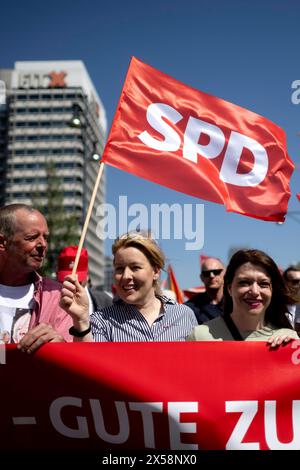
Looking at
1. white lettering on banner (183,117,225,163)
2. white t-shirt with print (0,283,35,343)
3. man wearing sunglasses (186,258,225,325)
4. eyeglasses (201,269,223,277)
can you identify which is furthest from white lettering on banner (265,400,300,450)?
eyeglasses (201,269,223,277)

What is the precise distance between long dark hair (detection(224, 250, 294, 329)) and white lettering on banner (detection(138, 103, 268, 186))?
872 millimetres

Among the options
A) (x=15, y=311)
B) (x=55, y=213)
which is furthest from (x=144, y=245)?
(x=55, y=213)

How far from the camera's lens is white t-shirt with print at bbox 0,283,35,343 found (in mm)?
3076

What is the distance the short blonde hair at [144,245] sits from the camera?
11.2 ft

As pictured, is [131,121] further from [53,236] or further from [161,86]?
[53,236]

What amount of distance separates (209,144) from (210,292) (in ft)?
8.63

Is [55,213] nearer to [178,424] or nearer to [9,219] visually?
[9,219]

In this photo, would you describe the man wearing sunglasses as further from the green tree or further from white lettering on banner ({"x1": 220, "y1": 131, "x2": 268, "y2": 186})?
the green tree

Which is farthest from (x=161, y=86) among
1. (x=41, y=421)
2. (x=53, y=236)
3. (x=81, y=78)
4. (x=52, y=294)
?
(x=81, y=78)

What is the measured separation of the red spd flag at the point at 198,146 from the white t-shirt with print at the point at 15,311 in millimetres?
1110

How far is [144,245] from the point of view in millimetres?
3408

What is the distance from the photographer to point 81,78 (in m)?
105

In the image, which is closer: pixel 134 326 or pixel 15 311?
pixel 15 311

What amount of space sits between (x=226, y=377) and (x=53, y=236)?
28.6 meters
